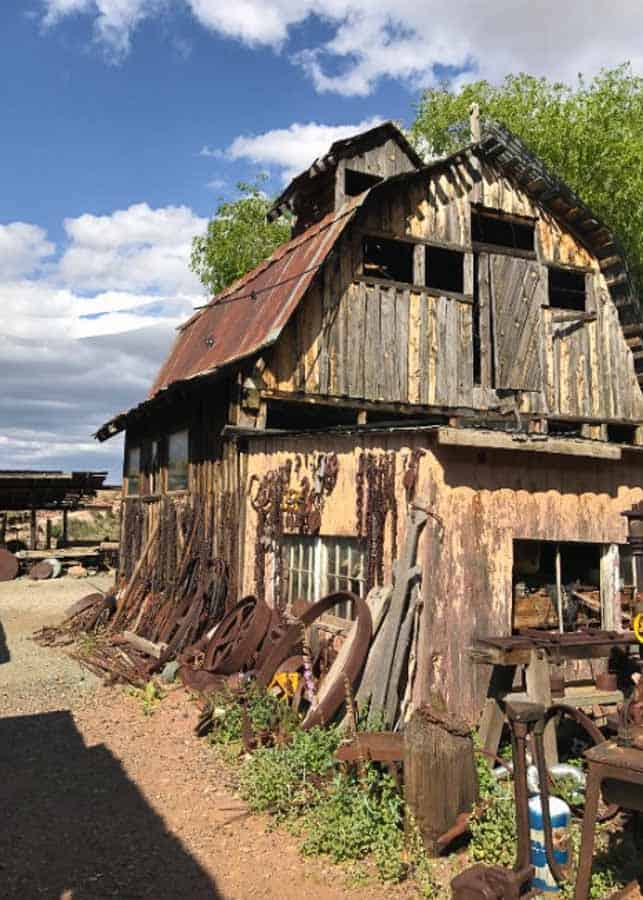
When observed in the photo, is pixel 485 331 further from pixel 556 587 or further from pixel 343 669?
pixel 343 669

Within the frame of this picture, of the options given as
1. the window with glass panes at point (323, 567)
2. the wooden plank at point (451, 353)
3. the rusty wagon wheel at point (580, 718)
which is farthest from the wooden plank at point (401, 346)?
the rusty wagon wheel at point (580, 718)

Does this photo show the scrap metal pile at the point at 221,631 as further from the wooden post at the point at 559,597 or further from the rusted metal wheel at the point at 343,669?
the wooden post at the point at 559,597

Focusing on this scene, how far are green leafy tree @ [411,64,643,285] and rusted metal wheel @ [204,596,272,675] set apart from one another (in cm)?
1592

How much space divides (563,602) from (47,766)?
576 centimetres

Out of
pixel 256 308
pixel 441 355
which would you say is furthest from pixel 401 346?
pixel 256 308

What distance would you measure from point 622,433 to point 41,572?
1818cm

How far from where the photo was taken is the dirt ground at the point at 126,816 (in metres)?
4.94

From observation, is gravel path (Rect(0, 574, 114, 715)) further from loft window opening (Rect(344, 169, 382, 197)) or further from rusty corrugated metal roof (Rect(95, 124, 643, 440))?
loft window opening (Rect(344, 169, 382, 197))

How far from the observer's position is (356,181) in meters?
14.5

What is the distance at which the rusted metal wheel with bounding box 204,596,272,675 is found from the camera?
355 inches

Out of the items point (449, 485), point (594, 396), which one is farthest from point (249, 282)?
point (449, 485)

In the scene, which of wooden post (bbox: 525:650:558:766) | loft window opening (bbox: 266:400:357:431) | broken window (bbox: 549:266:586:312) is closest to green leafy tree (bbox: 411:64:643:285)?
broken window (bbox: 549:266:586:312)

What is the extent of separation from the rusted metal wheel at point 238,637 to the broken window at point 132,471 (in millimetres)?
6722

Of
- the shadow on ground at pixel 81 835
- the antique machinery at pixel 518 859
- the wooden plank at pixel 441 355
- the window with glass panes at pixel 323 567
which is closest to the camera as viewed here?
the antique machinery at pixel 518 859
